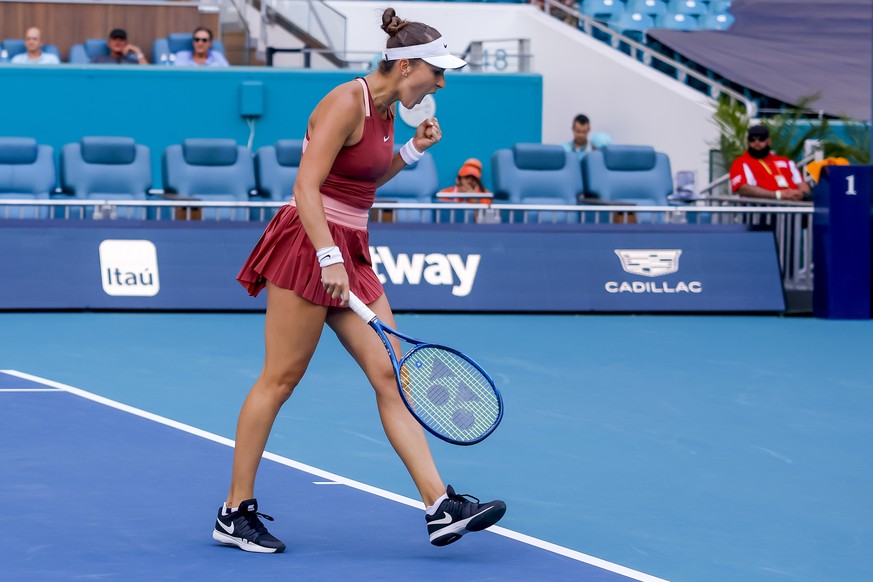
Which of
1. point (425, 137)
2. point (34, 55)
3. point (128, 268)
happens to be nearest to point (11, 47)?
point (34, 55)

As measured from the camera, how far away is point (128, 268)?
12.5m

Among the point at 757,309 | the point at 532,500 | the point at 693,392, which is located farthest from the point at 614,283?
the point at 532,500

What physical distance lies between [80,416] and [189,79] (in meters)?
12.0

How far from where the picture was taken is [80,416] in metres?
7.56

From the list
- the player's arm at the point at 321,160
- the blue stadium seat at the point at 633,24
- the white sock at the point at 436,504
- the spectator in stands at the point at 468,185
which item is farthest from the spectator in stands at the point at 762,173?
the player's arm at the point at 321,160

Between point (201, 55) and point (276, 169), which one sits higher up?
point (201, 55)

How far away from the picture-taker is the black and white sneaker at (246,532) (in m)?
4.93

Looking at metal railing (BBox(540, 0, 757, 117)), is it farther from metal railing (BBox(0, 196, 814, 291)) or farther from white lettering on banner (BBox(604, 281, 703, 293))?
white lettering on banner (BBox(604, 281, 703, 293))

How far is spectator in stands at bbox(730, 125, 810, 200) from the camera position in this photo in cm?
1445

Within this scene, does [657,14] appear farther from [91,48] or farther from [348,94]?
[348,94]

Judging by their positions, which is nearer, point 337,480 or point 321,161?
point 321,161

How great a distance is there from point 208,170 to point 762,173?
560 cm

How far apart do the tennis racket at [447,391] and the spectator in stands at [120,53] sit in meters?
14.9

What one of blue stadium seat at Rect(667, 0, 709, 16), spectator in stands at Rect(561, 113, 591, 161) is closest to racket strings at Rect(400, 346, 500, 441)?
spectator in stands at Rect(561, 113, 591, 161)
